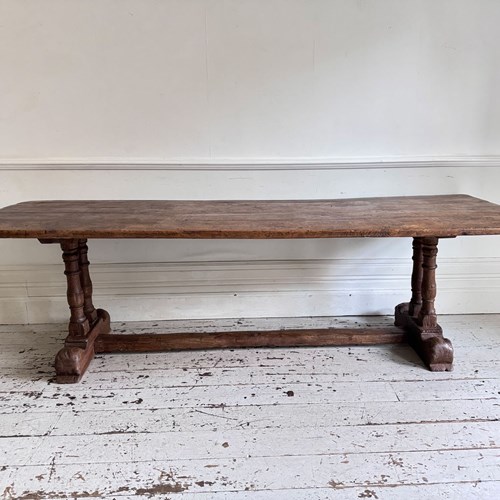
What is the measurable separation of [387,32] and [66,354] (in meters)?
1.97

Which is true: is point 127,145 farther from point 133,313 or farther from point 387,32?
point 387,32

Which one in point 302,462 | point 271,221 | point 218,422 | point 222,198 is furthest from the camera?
point 222,198

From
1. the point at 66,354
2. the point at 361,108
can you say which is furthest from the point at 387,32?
the point at 66,354

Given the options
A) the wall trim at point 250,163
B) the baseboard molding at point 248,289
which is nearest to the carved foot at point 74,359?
the baseboard molding at point 248,289

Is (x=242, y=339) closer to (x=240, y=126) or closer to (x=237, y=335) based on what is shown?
(x=237, y=335)

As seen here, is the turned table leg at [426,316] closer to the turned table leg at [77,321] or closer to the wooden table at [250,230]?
the wooden table at [250,230]

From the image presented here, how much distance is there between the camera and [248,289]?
2.17 m

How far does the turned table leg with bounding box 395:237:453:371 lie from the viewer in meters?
1.69

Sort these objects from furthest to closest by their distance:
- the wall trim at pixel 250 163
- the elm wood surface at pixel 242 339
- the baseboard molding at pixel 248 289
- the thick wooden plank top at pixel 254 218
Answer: the baseboard molding at pixel 248 289, the wall trim at pixel 250 163, the elm wood surface at pixel 242 339, the thick wooden plank top at pixel 254 218

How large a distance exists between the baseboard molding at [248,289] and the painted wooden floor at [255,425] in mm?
314

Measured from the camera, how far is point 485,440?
1.30 metres

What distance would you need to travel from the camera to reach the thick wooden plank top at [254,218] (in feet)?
4.66

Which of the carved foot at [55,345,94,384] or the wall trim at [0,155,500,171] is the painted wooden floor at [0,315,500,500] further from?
the wall trim at [0,155,500,171]

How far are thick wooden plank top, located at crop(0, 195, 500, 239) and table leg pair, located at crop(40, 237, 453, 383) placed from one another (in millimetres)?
163
